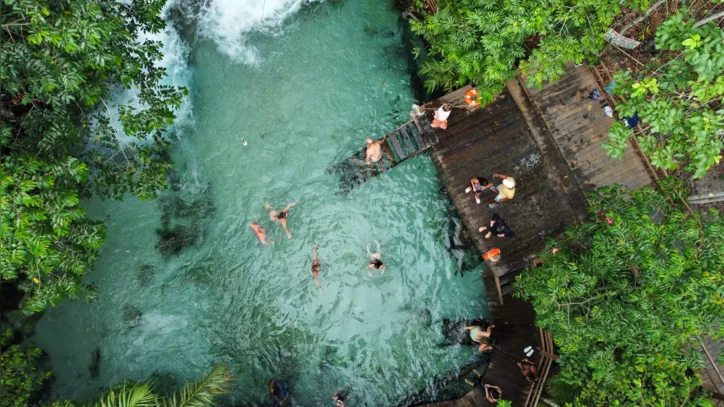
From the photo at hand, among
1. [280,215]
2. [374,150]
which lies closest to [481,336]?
[374,150]

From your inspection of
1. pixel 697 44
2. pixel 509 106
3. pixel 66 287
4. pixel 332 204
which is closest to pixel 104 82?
pixel 66 287

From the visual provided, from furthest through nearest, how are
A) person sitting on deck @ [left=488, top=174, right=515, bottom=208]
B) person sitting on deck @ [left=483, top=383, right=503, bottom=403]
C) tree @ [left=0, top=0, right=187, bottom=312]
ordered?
person sitting on deck @ [left=483, top=383, right=503, bottom=403] → person sitting on deck @ [left=488, top=174, right=515, bottom=208] → tree @ [left=0, top=0, right=187, bottom=312]

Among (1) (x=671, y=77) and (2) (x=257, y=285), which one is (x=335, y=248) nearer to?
(2) (x=257, y=285)

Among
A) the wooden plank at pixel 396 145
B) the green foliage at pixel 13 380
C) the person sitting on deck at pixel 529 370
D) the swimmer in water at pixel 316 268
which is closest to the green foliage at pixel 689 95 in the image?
the wooden plank at pixel 396 145

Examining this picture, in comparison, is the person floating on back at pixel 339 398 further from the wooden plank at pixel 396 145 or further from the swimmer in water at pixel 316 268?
the wooden plank at pixel 396 145

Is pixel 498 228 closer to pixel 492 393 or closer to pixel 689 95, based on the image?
pixel 492 393

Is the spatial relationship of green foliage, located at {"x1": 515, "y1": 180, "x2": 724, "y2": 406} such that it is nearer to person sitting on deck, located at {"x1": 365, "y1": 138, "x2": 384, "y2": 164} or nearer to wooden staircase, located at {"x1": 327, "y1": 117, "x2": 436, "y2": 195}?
wooden staircase, located at {"x1": 327, "y1": 117, "x2": 436, "y2": 195}

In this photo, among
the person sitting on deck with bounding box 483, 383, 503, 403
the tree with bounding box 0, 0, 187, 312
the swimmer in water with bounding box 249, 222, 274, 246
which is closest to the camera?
the tree with bounding box 0, 0, 187, 312

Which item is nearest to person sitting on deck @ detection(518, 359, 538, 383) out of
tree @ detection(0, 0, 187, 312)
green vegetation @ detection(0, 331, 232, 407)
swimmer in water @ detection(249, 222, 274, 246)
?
green vegetation @ detection(0, 331, 232, 407)
